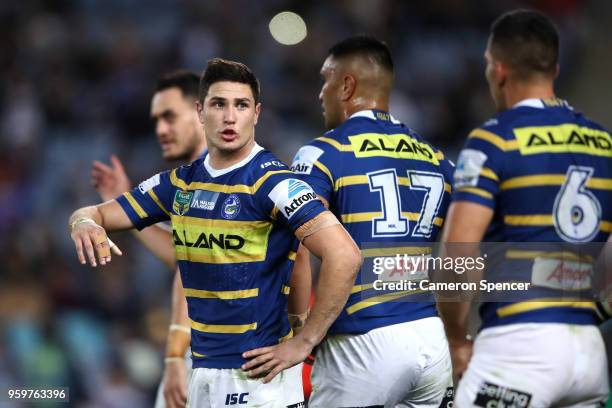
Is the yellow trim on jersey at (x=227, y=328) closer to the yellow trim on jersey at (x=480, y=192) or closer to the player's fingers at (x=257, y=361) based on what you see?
the player's fingers at (x=257, y=361)

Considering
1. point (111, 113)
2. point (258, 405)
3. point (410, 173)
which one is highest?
point (111, 113)

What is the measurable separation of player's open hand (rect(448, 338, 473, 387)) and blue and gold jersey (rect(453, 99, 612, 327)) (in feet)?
1.16

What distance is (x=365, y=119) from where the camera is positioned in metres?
5.54

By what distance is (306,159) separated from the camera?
5.29 metres

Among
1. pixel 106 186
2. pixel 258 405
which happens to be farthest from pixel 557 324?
pixel 106 186

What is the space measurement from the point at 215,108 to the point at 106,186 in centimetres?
205

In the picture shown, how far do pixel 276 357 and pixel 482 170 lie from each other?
123cm

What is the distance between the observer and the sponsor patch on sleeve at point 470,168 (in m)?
4.61

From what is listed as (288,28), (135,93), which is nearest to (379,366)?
(135,93)

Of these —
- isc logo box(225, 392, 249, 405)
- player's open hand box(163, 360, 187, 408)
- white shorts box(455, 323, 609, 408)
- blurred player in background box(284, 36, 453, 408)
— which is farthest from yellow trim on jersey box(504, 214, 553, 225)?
player's open hand box(163, 360, 187, 408)

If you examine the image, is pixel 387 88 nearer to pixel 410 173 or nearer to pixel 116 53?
pixel 410 173

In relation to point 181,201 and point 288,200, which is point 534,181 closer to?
point 288,200

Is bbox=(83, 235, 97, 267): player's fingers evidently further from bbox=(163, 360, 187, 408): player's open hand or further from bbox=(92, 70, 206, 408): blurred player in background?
bbox=(163, 360, 187, 408): player's open hand

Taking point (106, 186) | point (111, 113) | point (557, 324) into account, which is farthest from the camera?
point (111, 113)
